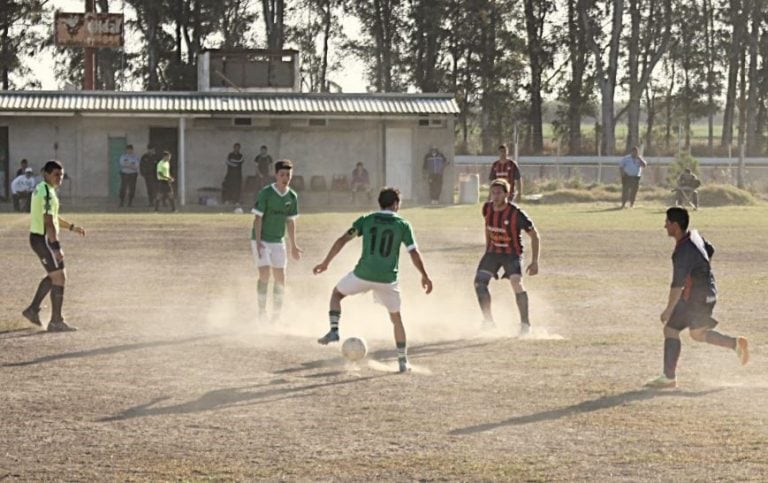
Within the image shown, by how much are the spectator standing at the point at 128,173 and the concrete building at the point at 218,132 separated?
2.00 meters

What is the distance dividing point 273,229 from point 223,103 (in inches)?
1215

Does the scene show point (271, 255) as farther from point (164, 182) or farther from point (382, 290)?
point (164, 182)

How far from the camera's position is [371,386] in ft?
41.5

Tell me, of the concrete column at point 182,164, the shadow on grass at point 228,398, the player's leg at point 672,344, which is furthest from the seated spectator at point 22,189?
the player's leg at point 672,344

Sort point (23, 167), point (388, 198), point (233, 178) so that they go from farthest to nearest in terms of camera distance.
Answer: point (233, 178)
point (23, 167)
point (388, 198)

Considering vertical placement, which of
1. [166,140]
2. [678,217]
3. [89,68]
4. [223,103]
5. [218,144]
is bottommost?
[678,217]

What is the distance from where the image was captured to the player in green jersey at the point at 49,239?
15.9 meters

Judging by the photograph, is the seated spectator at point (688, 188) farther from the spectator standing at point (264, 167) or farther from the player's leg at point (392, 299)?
the player's leg at point (392, 299)

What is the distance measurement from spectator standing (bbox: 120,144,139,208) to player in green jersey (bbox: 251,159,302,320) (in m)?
27.5

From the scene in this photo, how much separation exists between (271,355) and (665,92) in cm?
7436

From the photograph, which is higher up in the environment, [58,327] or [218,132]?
[218,132]

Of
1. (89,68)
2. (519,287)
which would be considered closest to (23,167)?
(89,68)

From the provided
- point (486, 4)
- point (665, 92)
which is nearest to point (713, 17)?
point (665, 92)

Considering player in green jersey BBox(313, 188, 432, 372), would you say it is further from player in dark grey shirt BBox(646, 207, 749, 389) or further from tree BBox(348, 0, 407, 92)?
tree BBox(348, 0, 407, 92)
